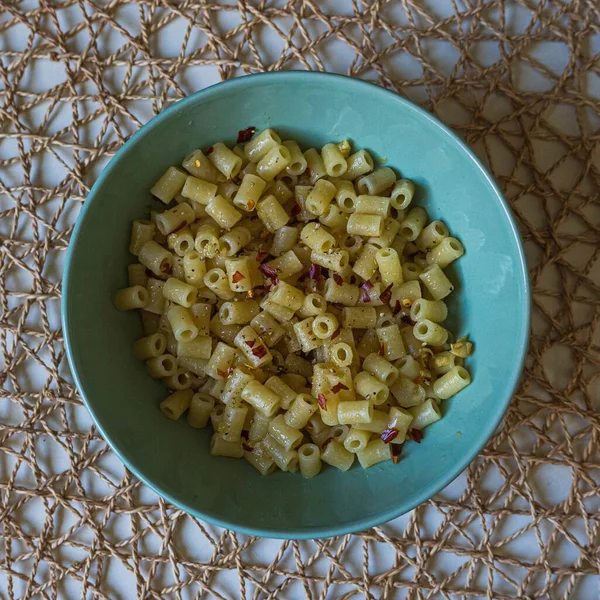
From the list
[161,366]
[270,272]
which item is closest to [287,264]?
[270,272]

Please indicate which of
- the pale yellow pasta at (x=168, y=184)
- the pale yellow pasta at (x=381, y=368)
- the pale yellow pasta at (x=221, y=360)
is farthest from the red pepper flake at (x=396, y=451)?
the pale yellow pasta at (x=168, y=184)

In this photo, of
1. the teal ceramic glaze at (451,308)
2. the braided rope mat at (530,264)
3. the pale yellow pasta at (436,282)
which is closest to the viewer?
the teal ceramic glaze at (451,308)

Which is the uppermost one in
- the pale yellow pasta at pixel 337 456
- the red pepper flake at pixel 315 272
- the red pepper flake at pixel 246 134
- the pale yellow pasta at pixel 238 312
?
the red pepper flake at pixel 246 134

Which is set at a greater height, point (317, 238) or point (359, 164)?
point (359, 164)

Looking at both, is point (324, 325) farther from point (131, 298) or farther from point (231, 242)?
point (131, 298)

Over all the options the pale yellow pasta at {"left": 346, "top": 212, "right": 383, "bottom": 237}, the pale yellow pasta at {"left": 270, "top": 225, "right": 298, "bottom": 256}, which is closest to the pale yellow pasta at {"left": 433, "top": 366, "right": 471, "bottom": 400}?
the pale yellow pasta at {"left": 346, "top": 212, "right": 383, "bottom": 237}

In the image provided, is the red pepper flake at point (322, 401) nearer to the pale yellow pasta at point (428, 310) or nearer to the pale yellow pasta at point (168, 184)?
the pale yellow pasta at point (428, 310)

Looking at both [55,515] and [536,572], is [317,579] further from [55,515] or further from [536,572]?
[55,515]
